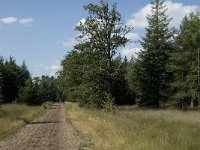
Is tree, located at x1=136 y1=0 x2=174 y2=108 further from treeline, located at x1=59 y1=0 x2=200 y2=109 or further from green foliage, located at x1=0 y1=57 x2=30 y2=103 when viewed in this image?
green foliage, located at x1=0 y1=57 x2=30 y2=103

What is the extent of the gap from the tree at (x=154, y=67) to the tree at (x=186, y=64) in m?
1.21

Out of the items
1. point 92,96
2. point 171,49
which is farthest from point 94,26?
point 171,49

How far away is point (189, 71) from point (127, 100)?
23399mm

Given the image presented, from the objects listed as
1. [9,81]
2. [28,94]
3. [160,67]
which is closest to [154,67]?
[160,67]

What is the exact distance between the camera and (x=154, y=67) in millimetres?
54594

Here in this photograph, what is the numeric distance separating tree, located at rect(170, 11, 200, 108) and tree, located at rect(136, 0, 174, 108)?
121 centimetres

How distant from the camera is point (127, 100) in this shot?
78.1 meters

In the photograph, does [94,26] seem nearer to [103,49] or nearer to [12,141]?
[103,49]

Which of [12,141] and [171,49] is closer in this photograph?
[12,141]

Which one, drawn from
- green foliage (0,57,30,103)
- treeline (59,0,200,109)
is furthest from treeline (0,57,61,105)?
treeline (59,0,200,109)

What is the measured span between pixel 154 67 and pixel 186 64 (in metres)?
4.73

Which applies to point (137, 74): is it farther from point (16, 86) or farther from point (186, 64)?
point (16, 86)

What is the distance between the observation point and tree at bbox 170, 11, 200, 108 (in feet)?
178

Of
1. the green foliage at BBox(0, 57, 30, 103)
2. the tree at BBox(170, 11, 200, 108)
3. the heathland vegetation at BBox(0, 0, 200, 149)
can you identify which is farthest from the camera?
the green foliage at BBox(0, 57, 30, 103)
